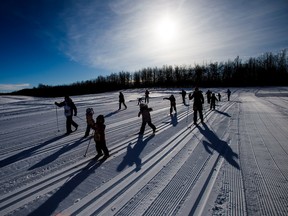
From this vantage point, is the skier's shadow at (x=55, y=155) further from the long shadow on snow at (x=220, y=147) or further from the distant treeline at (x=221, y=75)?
the distant treeline at (x=221, y=75)

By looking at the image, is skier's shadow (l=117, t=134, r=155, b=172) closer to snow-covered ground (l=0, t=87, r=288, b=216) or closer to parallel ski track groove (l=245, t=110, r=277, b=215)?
snow-covered ground (l=0, t=87, r=288, b=216)

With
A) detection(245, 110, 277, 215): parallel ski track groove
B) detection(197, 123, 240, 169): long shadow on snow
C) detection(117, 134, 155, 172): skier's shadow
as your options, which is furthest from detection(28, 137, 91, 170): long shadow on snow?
detection(245, 110, 277, 215): parallel ski track groove

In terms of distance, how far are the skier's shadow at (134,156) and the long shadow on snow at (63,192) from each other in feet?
2.11

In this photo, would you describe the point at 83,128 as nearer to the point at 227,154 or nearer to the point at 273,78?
the point at 227,154

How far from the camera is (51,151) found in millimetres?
6082

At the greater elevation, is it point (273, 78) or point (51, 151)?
point (273, 78)

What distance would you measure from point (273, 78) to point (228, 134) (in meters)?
A: 76.1

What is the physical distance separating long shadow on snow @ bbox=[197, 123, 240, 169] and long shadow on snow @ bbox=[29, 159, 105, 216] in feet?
11.2

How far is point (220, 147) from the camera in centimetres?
610

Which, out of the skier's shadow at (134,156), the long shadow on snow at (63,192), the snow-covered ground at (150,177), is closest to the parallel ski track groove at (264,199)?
the snow-covered ground at (150,177)

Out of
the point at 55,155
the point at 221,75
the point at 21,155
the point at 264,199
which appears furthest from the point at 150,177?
the point at 221,75

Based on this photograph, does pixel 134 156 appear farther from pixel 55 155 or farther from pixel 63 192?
pixel 55 155

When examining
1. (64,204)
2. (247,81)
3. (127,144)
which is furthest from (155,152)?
(247,81)

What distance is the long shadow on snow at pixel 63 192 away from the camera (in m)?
3.11
